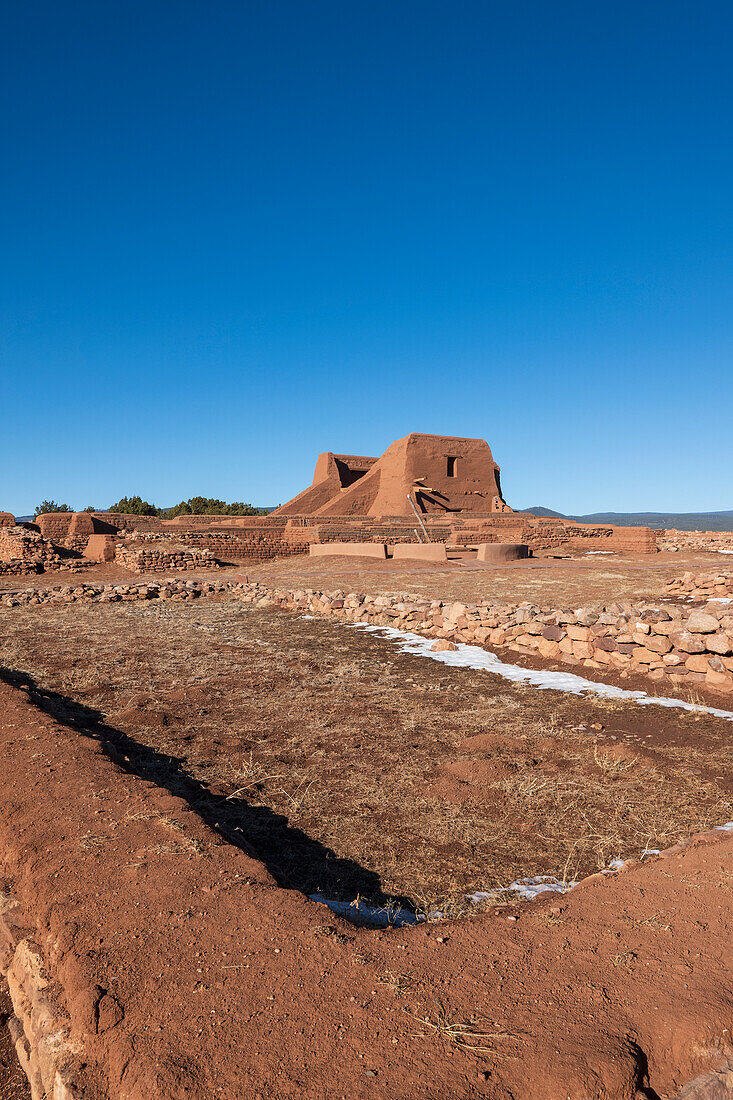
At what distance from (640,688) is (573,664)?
1.08 metres

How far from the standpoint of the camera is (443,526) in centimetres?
2753

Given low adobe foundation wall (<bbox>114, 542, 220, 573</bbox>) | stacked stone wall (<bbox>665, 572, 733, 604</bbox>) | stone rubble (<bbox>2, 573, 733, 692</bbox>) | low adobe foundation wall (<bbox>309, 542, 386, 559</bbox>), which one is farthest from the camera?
low adobe foundation wall (<bbox>309, 542, 386, 559</bbox>)

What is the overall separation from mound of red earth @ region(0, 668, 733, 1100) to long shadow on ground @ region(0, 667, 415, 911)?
39 centimetres

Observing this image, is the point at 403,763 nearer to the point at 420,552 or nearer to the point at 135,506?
the point at 420,552

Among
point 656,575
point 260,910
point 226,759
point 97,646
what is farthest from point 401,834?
point 656,575

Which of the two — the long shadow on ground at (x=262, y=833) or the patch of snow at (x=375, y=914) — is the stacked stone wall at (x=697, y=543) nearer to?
the long shadow on ground at (x=262, y=833)

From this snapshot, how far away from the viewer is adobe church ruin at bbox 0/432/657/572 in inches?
981

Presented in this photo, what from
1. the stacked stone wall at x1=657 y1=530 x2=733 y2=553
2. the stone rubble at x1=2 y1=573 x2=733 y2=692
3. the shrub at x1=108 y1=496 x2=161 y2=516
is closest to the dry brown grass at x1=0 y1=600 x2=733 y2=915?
the stone rubble at x1=2 y1=573 x2=733 y2=692

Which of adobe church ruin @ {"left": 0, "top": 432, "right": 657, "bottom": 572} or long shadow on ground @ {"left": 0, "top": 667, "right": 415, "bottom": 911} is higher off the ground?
adobe church ruin @ {"left": 0, "top": 432, "right": 657, "bottom": 572}

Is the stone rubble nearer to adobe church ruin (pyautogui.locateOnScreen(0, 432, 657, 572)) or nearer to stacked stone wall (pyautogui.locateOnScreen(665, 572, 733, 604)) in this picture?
stacked stone wall (pyautogui.locateOnScreen(665, 572, 733, 604))

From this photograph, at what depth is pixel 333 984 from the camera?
2023 mm

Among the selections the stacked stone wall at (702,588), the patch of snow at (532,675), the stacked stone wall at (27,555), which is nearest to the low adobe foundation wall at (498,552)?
the stacked stone wall at (702,588)

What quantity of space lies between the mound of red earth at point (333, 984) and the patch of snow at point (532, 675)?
332cm

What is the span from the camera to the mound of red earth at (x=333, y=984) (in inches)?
67.5
